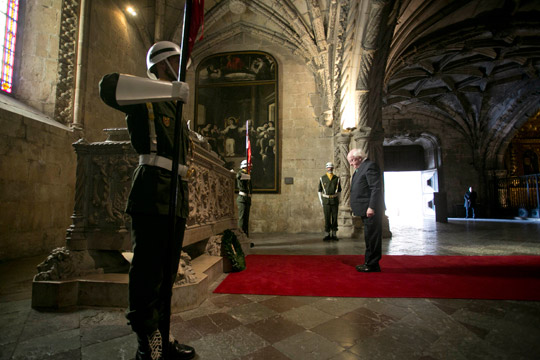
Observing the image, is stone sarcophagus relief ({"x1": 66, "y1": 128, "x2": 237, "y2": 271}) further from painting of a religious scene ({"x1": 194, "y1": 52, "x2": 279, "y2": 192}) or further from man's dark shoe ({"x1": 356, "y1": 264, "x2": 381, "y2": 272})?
painting of a religious scene ({"x1": 194, "y1": 52, "x2": 279, "y2": 192})

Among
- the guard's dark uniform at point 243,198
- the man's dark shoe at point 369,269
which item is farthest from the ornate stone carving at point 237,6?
the man's dark shoe at point 369,269

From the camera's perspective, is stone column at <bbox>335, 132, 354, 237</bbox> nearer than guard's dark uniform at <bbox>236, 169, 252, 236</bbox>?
No

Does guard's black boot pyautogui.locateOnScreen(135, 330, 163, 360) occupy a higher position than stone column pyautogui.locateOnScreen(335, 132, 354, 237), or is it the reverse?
stone column pyautogui.locateOnScreen(335, 132, 354, 237)

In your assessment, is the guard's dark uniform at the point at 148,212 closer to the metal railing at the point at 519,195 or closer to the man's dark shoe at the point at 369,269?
the man's dark shoe at the point at 369,269

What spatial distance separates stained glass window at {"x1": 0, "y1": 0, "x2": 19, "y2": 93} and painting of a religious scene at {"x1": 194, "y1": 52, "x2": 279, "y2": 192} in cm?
434

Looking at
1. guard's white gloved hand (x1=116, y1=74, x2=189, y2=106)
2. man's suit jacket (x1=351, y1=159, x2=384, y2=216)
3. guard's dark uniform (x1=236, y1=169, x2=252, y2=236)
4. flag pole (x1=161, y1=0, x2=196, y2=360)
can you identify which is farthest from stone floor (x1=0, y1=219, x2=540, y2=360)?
guard's dark uniform (x1=236, y1=169, x2=252, y2=236)

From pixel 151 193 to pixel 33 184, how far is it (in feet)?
14.1

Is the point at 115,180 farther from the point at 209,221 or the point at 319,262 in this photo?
the point at 319,262

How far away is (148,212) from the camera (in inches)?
53.1

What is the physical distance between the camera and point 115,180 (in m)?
2.38

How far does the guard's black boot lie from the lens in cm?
128

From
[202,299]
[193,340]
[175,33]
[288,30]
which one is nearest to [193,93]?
[175,33]

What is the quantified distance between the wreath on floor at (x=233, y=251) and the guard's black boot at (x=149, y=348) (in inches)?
75.8

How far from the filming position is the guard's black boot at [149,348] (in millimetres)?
1276
